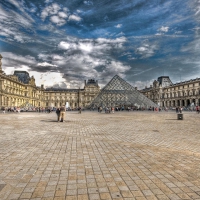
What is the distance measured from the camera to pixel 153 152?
4777 millimetres

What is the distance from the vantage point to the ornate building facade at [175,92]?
60969mm

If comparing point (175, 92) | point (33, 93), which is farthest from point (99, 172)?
point (33, 93)

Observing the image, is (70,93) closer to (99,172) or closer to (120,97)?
(120,97)

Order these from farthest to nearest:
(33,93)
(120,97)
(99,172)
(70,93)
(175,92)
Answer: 1. (70,93)
2. (33,93)
3. (175,92)
4. (120,97)
5. (99,172)

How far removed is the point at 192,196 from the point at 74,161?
8.10 ft

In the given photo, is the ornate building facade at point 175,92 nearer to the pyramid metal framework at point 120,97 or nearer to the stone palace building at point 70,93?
the stone palace building at point 70,93

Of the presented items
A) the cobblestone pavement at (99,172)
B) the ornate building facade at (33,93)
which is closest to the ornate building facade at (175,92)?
the ornate building facade at (33,93)

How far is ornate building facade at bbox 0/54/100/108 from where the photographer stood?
186ft

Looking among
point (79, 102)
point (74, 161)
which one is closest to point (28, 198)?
point (74, 161)

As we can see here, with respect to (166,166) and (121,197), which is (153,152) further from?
(121,197)

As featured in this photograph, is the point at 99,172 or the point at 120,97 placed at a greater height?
the point at 120,97

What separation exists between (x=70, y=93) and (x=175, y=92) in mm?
55291

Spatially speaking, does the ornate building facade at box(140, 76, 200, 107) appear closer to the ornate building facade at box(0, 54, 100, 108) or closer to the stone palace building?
the stone palace building

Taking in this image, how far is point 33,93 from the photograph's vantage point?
3164 inches
